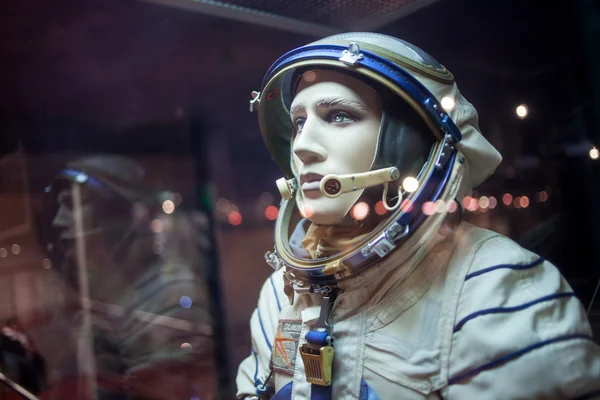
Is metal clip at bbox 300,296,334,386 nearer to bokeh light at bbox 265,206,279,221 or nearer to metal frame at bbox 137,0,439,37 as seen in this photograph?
metal frame at bbox 137,0,439,37

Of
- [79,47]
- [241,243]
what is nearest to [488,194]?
[241,243]

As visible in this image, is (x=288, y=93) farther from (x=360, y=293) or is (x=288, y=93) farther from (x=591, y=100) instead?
(x=591, y=100)

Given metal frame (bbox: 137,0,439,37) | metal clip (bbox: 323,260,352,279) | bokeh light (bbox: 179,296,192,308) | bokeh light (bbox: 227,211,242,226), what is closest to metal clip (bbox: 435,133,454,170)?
metal clip (bbox: 323,260,352,279)

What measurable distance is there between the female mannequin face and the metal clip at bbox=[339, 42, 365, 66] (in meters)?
0.05

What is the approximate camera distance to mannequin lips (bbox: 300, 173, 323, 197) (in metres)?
1.00

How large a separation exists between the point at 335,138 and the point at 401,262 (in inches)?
10.2

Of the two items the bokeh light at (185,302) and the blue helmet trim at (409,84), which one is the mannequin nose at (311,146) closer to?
the blue helmet trim at (409,84)

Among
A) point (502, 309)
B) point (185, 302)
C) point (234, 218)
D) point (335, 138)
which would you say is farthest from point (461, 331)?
point (185, 302)

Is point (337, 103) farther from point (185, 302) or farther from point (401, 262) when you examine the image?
point (185, 302)

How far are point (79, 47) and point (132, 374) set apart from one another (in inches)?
46.9

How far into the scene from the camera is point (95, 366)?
79.1 inches

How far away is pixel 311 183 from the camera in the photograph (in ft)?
3.31

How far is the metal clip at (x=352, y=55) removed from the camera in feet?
3.16

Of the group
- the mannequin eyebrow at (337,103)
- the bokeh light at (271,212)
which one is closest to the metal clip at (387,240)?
the mannequin eyebrow at (337,103)
